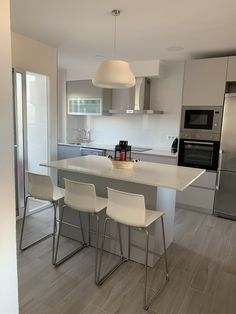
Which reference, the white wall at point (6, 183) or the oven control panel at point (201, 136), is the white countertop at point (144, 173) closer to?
the white wall at point (6, 183)

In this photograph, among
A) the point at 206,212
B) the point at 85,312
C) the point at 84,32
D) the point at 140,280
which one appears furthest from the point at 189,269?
the point at 84,32

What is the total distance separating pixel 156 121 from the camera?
4805 millimetres

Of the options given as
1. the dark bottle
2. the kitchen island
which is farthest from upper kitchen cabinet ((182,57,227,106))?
the kitchen island

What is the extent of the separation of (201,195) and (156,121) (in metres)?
1.70

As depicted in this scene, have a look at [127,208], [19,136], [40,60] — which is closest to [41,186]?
[127,208]

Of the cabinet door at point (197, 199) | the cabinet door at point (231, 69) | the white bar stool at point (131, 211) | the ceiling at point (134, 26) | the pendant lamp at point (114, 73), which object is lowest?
the cabinet door at point (197, 199)

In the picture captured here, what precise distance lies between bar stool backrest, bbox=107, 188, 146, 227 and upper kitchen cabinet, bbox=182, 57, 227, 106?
98.5 inches

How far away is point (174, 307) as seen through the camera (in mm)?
1929

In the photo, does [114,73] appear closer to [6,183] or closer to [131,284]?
[6,183]

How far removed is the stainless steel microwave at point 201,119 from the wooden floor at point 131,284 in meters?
1.71

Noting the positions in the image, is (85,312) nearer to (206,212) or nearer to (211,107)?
(206,212)

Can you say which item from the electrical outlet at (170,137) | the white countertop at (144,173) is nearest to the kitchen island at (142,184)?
the white countertop at (144,173)

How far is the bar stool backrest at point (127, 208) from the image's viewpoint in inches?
74.9

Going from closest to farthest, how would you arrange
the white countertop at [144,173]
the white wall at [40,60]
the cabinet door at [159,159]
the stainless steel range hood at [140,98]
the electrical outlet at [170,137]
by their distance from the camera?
the white countertop at [144,173] < the white wall at [40,60] < the cabinet door at [159,159] < the stainless steel range hood at [140,98] < the electrical outlet at [170,137]
